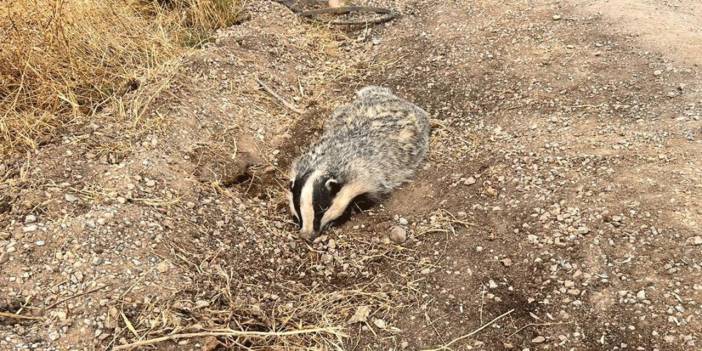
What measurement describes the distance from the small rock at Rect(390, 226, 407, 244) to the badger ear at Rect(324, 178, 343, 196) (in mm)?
506

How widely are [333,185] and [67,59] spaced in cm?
248

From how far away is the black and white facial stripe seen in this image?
3.88 m

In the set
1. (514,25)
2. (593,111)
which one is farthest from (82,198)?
(514,25)

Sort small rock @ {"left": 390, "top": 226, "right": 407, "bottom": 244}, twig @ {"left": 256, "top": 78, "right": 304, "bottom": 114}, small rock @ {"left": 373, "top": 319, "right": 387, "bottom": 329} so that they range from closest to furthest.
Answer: small rock @ {"left": 373, "top": 319, "right": 387, "bottom": 329} < small rock @ {"left": 390, "top": 226, "right": 407, "bottom": 244} < twig @ {"left": 256, "top": 78, "right": 304, "bottom": 114}

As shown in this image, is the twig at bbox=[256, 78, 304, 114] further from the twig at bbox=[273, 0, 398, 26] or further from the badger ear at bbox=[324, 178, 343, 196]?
the twig at bbox=[273, 0, 398, 26]

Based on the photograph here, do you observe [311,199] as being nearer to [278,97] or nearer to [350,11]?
[278,97]

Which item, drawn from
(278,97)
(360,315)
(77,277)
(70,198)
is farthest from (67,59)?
(360,315)

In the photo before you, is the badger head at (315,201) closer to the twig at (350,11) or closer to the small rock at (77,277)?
the small rock at (77,277)

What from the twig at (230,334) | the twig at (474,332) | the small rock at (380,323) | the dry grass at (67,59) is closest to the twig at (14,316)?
the twig at (230,334)

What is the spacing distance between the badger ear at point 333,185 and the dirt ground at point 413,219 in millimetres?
280

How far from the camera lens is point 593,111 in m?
4.54

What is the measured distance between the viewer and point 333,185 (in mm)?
4059

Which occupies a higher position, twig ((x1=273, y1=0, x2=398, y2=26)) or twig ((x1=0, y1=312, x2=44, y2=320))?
twig ((x1=273, y1=0, x2=398, y2=26))

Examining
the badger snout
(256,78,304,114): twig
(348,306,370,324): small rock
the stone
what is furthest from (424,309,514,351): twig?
(256,78,304,114): twig
